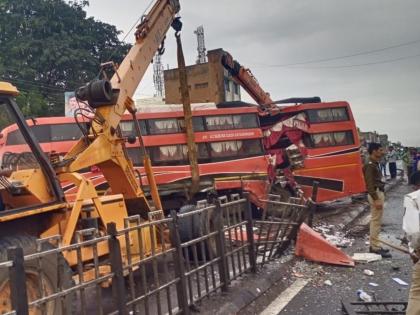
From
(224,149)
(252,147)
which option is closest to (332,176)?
(252,147)

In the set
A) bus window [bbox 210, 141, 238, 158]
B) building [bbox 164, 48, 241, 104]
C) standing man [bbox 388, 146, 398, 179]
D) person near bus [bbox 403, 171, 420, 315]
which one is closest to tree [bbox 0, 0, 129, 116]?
building [bbox 164, 48, 241, 104]

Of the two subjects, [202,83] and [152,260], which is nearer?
[152,260]

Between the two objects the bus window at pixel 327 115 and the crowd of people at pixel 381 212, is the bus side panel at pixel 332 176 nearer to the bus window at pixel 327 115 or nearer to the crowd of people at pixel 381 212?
the bus window at pixel 327 115

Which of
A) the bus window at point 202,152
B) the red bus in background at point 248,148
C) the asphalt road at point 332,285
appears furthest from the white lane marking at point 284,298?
the bus window at point 202,152

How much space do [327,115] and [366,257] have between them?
719cm

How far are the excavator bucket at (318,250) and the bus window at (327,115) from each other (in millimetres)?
6854

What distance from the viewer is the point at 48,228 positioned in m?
4.89

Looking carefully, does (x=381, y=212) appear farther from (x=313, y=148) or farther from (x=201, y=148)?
(x=313, y=148)

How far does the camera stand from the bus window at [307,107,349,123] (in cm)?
1330

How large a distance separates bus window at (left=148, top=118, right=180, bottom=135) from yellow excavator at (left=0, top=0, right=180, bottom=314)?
3.28 metres

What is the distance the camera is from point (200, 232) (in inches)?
202

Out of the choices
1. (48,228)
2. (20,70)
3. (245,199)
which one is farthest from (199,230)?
(20,70)

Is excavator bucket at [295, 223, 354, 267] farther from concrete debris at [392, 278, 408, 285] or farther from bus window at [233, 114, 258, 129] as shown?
bus window at [233, 114, 258, 129]

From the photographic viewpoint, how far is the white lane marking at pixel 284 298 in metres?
4.91
